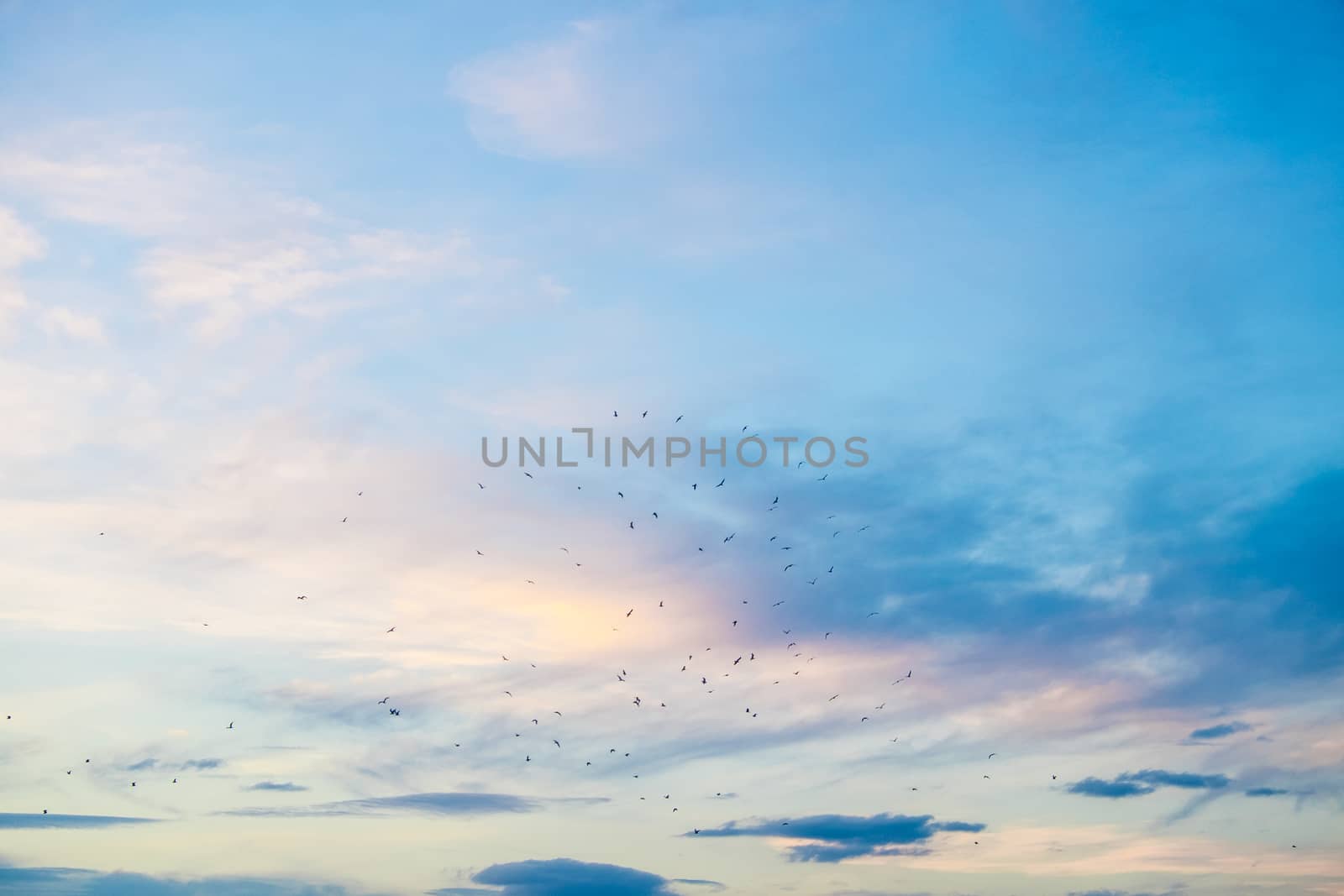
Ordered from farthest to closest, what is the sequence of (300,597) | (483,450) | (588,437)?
(300,597), (483,450), (588,437)

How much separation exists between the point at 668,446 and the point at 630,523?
1240 cm

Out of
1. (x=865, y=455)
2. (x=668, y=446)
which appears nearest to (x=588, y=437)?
(x=668, y=446)

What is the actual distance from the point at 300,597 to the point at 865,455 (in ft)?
245

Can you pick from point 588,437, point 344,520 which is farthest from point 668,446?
point 344,520

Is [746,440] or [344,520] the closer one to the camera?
[746,440]

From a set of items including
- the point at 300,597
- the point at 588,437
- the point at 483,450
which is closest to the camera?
the point at 588,437

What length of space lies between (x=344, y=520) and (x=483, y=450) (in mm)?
29742

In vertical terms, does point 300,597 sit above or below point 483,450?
below

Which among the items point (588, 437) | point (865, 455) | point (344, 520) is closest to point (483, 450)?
point (588, 437)

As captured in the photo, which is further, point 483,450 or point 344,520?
point 344,520

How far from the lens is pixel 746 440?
14425cm

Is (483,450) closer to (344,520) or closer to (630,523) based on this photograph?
(630,523)

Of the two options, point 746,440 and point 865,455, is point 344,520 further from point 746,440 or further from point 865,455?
point 865,455

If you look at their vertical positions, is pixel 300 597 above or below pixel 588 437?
below
